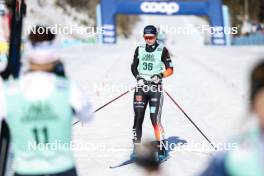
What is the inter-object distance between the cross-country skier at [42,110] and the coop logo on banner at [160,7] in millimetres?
32436

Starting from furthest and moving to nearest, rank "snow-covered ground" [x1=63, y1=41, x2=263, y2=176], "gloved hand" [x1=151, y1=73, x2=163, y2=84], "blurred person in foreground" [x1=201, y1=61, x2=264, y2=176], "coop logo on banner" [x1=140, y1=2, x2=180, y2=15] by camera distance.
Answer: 1. "coop logo on banner" [x1=140, y1=2, x2=180, y2=15]
2. "snow-covered ground" [x1=63, y1=41, x2=263, y2=176]
3. "gloved hand" [x1=151, y1=73, x2=163, y2=84]
4. "blurred person in foreground" [x1=201, y1=61, x2=264, y2=176]

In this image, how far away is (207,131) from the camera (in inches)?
370

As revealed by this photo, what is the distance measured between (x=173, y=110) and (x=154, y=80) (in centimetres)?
508

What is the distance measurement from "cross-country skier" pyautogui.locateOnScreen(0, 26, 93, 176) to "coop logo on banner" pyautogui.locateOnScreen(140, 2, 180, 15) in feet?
106

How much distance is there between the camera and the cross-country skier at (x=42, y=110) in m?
3.00

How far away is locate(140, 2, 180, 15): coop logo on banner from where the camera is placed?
35406 mm

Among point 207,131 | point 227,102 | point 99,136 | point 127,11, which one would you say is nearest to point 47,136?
point 99,136

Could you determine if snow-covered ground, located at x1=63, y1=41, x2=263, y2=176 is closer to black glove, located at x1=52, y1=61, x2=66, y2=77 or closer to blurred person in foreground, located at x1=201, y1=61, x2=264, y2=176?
blurred person in foreground, located at x1=201, y1=61, x2=264, y2=176

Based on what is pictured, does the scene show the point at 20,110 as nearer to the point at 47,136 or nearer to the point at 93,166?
the point at 47,136

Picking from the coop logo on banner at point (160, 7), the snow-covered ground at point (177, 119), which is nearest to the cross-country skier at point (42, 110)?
the snow-covered ground at point (177, 119)

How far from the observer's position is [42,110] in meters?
3.00

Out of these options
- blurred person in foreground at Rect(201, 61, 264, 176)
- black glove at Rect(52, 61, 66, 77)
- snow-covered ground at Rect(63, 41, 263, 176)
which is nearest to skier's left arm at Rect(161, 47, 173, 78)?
snow-covered ground at Rect(63, 41, 263, 176)

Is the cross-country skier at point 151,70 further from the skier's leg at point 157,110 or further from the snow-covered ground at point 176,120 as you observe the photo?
the snow-covered ground at point 176,120

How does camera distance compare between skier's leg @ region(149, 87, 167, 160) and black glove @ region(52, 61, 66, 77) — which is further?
skier's leg @ region(149, 87, 167, 160)
